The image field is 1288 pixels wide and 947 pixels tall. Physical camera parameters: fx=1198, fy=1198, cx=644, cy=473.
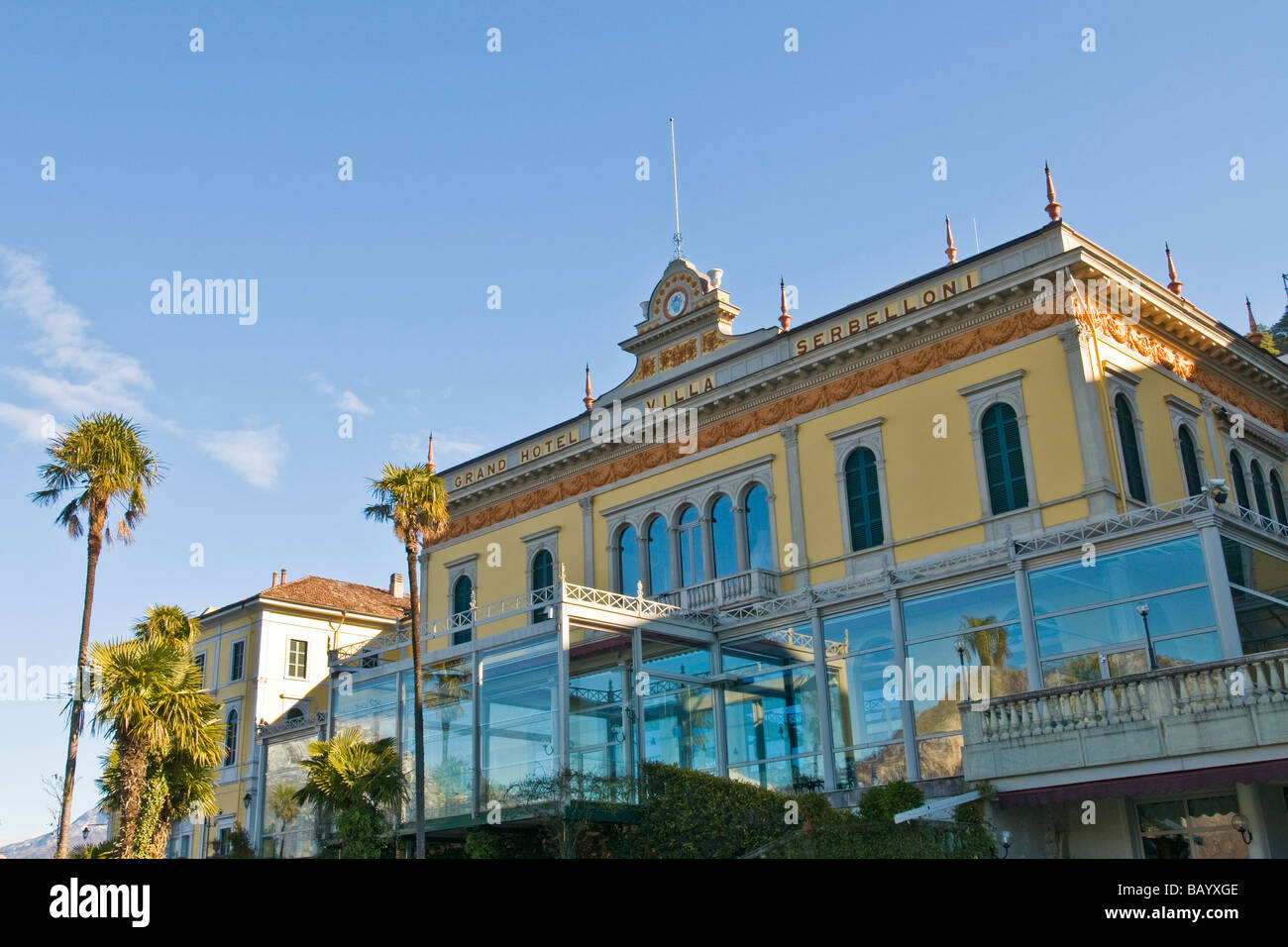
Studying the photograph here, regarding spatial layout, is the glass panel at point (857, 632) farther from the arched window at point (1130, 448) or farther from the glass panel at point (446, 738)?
the glass panel at point (446, 738)

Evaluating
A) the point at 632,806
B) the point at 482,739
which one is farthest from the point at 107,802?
the point at 632,806

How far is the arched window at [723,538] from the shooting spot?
29406 mm

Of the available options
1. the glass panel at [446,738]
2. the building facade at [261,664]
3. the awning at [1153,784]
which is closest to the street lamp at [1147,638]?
the awning at [1153,784]

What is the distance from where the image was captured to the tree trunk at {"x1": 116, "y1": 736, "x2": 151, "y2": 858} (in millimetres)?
22328

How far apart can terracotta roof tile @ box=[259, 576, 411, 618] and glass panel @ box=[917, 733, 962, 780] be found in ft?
102

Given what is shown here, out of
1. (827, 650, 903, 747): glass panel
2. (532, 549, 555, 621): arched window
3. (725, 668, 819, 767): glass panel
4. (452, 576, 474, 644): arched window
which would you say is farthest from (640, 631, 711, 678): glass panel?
(452, 576, 474, 644): arched window

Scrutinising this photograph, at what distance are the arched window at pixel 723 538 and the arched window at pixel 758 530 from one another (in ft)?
1.34

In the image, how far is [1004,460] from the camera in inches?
974

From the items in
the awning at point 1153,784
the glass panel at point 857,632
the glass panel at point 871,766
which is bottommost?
the awning at point 1153,784

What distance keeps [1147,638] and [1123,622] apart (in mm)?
1695

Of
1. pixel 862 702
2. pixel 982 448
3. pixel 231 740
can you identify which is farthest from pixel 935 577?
pixel 231 740

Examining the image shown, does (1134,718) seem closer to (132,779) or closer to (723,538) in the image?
(723,538)
